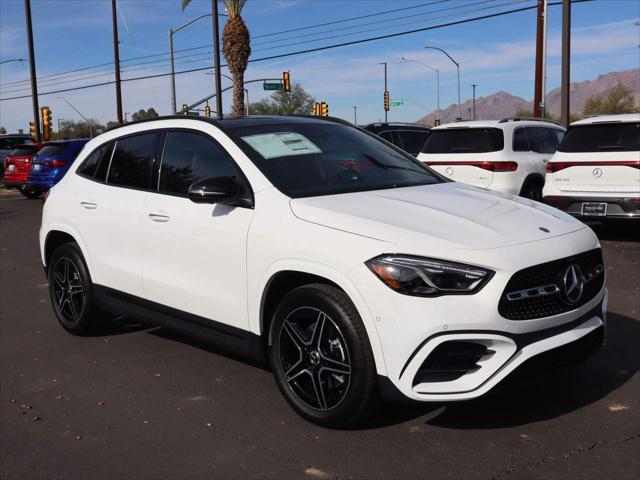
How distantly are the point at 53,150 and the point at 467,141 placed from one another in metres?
11.8

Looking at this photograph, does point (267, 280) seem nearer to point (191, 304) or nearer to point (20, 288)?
point (191, 304)

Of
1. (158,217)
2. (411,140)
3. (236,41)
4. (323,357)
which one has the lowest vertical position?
(323,357)

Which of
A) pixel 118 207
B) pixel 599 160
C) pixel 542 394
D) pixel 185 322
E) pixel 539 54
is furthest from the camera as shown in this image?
pixel 539 54

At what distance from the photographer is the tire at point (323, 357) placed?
3.41m

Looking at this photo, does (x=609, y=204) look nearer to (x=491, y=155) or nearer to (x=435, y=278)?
(x=491, y=155)

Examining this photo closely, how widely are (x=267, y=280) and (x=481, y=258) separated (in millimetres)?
1201

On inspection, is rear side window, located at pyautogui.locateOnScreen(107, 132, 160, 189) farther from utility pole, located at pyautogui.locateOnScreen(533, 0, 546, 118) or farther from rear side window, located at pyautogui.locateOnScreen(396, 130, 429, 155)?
utility pole, located at pyautogui.locateOnScreen(533, 0, 546, 118)

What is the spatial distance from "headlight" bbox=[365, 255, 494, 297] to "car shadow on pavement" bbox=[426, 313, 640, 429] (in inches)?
19.2

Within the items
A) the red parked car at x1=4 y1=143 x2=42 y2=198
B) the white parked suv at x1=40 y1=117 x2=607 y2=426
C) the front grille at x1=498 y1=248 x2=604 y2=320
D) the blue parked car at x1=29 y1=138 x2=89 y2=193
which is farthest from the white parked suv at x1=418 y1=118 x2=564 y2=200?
the red parked car at x1=4 y1=143 x2=42 y2=198

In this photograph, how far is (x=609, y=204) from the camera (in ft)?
29.7

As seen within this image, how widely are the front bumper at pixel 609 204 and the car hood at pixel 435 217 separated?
5.26m

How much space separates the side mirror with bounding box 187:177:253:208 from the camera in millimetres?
3971

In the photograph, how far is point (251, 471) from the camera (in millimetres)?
3312

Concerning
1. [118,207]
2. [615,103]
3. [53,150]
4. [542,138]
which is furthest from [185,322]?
[615,103]
